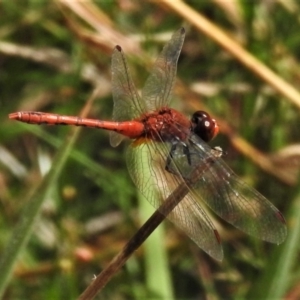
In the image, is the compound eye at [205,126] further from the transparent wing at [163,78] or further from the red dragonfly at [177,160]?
the transparent wing at [163,78]

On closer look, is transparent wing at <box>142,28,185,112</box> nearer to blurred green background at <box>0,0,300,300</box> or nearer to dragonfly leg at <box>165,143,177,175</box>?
dragonfly leg at <box>165,143,177,175</box>

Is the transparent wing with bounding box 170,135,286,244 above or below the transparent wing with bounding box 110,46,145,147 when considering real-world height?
below

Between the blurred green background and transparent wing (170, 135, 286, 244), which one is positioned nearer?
transparent wing (170, 135, 286, 244)

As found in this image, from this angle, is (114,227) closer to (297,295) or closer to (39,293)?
(39,293)

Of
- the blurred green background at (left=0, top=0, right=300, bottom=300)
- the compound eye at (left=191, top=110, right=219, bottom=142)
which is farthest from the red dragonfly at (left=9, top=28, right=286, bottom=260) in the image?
the blurred green background at (left=0, top=0, right=300, bottom=300)

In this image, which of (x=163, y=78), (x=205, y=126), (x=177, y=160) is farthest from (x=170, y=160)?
(x=163, y=78)

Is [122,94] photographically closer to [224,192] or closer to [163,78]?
[163,78]

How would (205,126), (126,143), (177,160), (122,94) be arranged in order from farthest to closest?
(126,143) < (122,94) < (177,160) < (205,126)
